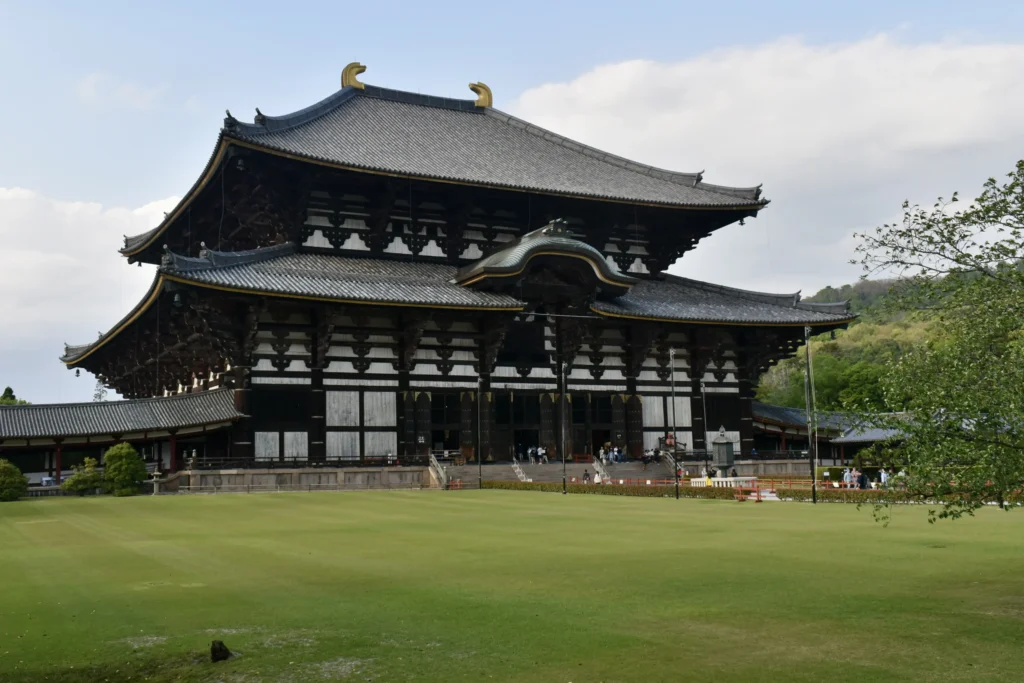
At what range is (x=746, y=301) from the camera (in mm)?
57312

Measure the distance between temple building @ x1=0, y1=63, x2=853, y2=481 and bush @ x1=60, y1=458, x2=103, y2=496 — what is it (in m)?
4.08

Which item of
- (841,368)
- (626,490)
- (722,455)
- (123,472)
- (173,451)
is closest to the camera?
(626,490)

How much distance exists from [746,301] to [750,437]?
26.5 ft

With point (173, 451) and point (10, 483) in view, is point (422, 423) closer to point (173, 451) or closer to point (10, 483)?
point (173, 451)

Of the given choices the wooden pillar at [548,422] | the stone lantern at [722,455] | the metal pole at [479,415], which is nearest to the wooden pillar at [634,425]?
the wooden pillar at [548,422]

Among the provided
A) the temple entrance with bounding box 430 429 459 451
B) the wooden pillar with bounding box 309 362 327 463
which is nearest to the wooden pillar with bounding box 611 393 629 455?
the temple entrance with bounding box 430 429 459 451

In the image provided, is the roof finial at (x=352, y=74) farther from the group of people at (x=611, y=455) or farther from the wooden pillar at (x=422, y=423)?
the group of people at (x=611, y=455)

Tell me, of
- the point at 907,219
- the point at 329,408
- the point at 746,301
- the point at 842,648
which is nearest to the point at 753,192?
the point at 746,301

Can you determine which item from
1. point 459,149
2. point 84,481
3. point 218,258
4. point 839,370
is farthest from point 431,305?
point 839,370

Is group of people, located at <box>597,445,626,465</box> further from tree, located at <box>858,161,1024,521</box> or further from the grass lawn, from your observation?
tree, located at <box>858,161,1024,521</box>

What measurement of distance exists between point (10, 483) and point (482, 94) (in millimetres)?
40053

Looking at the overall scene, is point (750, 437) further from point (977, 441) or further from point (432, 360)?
point (977, 441)

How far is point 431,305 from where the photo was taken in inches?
1748

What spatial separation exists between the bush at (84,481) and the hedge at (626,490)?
16857 mm
